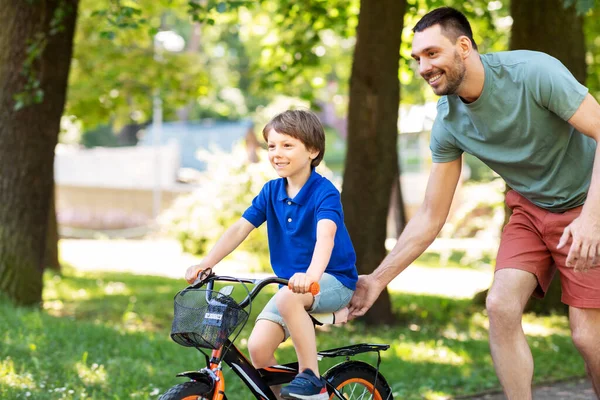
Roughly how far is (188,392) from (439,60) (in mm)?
1720

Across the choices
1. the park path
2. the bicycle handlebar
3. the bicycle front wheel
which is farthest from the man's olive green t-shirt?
the park path

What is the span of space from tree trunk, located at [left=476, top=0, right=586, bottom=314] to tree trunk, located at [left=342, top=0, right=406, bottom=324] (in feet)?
6.04

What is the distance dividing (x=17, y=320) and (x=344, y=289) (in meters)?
4.60

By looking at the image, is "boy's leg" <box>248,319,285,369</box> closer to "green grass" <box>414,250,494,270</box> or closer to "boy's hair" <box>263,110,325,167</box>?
"boy's hair" <box>263,110,325,167</box>

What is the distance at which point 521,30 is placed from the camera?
10.1 m

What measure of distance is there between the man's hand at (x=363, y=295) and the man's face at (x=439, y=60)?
3.13ft

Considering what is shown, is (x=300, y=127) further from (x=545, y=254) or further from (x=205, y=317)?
(x=545, y=254)

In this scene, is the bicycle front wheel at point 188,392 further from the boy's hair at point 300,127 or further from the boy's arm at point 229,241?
the boy's hair at point 300,127

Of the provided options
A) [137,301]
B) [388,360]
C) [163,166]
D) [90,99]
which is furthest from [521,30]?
[163,166]

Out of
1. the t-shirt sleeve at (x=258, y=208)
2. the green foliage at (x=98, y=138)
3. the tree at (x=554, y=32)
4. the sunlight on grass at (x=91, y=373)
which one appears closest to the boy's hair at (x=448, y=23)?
the t-shirt sleeve at (x=258, y=208)

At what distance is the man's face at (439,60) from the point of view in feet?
12.2

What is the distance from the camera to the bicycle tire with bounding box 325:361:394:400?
4016mm

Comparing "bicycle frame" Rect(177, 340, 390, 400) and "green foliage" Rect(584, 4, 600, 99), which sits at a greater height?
"green foliage" Rect(584, 4, 600, 99)

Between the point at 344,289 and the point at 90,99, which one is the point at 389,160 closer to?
the point at 344,289
